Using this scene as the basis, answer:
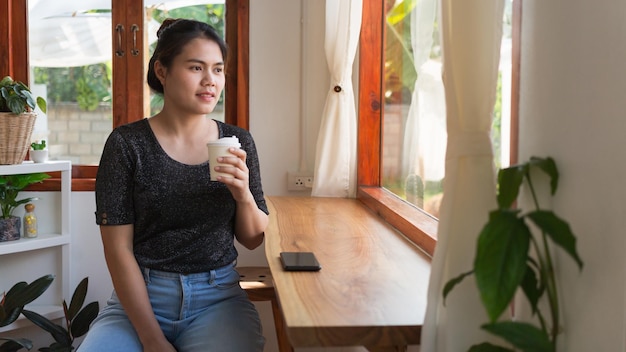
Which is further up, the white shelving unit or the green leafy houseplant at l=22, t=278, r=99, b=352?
the white shelving unit

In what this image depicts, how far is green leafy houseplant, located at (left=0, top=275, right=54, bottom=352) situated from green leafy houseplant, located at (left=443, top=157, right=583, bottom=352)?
90.8 inches

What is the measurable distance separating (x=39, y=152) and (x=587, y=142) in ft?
8.85

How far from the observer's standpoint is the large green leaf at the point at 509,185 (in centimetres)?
110

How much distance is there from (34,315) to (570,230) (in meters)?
2.55

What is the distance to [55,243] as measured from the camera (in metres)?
3.28

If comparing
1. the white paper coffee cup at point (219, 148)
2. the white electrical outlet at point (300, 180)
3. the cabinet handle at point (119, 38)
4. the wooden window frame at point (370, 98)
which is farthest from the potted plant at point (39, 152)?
the white paper coffee cup at point (219, 148)

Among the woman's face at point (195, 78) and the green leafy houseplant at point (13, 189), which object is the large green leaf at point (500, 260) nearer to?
the woman's face at point (195, 78)

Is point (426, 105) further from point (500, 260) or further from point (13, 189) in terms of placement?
Result: point (13, 189)

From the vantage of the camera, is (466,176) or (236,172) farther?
(236,172)

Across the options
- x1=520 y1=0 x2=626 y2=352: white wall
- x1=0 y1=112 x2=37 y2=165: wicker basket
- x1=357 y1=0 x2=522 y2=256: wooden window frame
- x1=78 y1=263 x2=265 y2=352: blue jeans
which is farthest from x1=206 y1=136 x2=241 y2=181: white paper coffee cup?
x1=0 y1=112 x2=37 y2=165: wicker basket

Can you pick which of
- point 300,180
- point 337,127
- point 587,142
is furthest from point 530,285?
point 300,180

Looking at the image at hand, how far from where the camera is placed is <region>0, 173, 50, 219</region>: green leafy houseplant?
324cm

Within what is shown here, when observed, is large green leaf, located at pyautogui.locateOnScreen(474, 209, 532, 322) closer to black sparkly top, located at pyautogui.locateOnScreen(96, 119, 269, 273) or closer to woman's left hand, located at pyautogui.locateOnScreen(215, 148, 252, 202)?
woman's left hand, located at pyautogui.locateOnScreen(215, 148, 252, 202)

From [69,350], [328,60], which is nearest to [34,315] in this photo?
[69,350]
